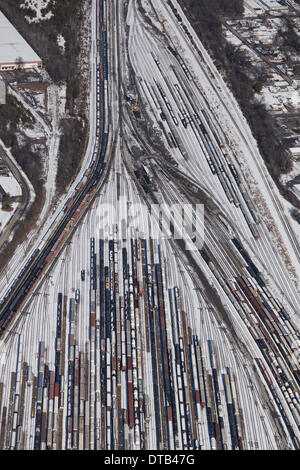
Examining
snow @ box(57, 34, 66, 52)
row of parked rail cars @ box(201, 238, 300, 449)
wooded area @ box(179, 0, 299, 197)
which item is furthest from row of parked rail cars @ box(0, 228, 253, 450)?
snow @ box(57, 34, 66, 52)

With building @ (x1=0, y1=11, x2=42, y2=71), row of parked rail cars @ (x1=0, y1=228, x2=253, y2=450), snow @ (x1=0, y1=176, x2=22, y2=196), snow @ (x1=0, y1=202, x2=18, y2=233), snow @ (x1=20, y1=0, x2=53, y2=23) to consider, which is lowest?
row of parked rail cars @ (x1=0, y1=228, x2=253, y2=450)

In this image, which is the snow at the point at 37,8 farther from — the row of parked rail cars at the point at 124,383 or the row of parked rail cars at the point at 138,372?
the row of parked rail cars at the point at 124,383

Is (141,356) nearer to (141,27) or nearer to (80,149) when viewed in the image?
(80,149)

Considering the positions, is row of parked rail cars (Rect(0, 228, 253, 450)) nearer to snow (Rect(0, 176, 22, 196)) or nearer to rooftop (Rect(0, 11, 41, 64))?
snow (Rect(0, 176, 22, 196))

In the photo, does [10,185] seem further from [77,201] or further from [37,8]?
[37,8]
